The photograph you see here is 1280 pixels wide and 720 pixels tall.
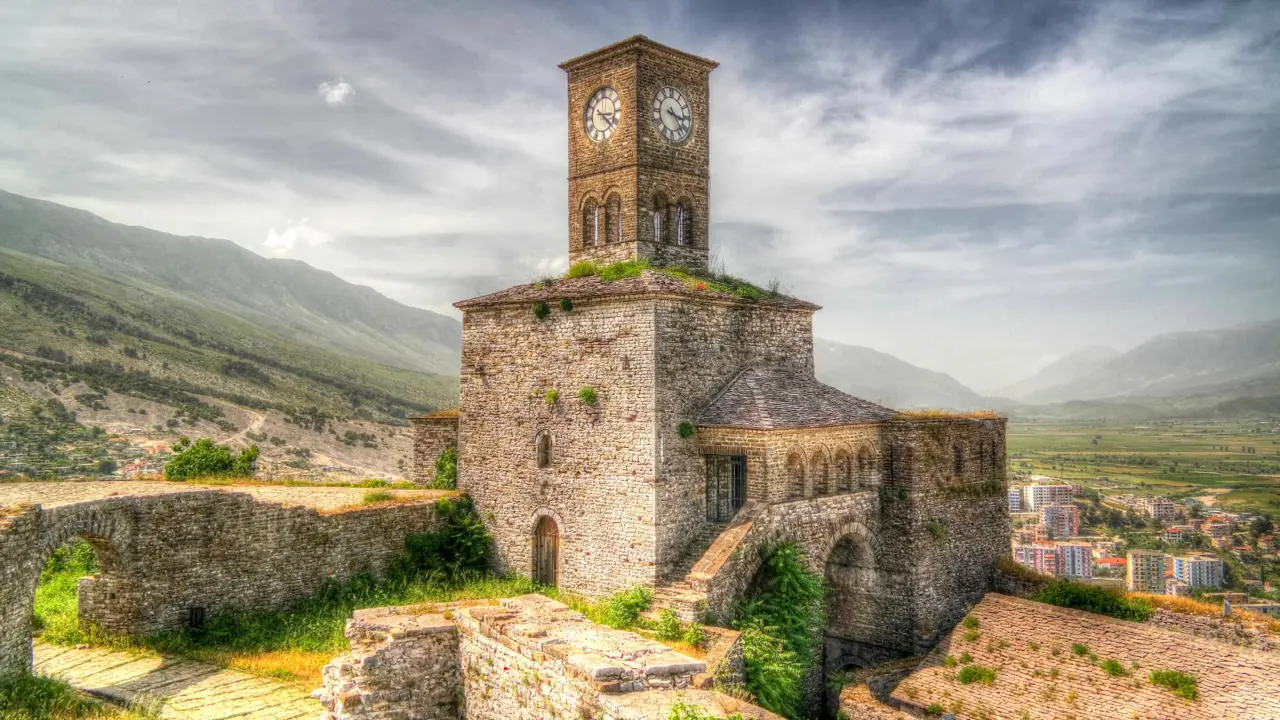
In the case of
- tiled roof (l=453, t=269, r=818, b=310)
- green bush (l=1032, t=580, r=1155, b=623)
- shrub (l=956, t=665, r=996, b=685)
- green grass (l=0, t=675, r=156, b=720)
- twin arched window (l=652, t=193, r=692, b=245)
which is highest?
twin arched window (l=652, t=193, r=692, b=245)

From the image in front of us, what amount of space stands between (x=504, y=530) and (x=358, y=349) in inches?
5785

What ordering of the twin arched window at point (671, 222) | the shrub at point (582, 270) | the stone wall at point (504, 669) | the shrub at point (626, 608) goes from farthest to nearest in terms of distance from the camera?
the twin arched window at point (671, 222), the shrub at point (582, 270), the shrub at point (626, 608), the stone wall at point (504, 669)

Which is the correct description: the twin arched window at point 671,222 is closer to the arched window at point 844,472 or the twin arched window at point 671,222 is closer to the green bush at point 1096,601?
the arched window at point 844,472

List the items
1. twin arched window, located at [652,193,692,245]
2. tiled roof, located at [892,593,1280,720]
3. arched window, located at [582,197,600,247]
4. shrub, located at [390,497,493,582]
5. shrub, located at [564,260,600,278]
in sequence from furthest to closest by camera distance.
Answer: arched window, located at [582,197,600,247]
twin arched window, located at [652,193,692,245]
shrub, located at [564,260,600,278]
shrub, located at [390,497,493,582]
tiled roof, located at [892,593,1280,720]

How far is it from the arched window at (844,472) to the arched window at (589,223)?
28.7ft

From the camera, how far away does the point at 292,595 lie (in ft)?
61.3

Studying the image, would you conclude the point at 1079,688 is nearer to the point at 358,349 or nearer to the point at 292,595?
the point at 292,595

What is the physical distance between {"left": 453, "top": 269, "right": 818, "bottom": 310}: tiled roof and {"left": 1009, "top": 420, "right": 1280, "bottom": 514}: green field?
47.3 m

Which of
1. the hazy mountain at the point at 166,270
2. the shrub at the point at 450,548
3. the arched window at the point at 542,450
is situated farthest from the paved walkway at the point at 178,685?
the hazy mountain at the point at 166,270

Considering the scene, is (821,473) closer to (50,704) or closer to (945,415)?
(945,415)

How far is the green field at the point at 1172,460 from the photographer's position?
6141 centimetres

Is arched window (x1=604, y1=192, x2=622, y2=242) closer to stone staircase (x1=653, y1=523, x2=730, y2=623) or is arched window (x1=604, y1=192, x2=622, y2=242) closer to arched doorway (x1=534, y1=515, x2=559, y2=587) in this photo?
arched doorway (x1=534, y1=515, x2=559, y2=587)

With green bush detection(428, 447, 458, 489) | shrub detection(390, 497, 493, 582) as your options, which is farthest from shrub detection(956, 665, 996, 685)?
green bush detection(428, 447, 458, 489)

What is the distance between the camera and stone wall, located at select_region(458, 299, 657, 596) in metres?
18.9
